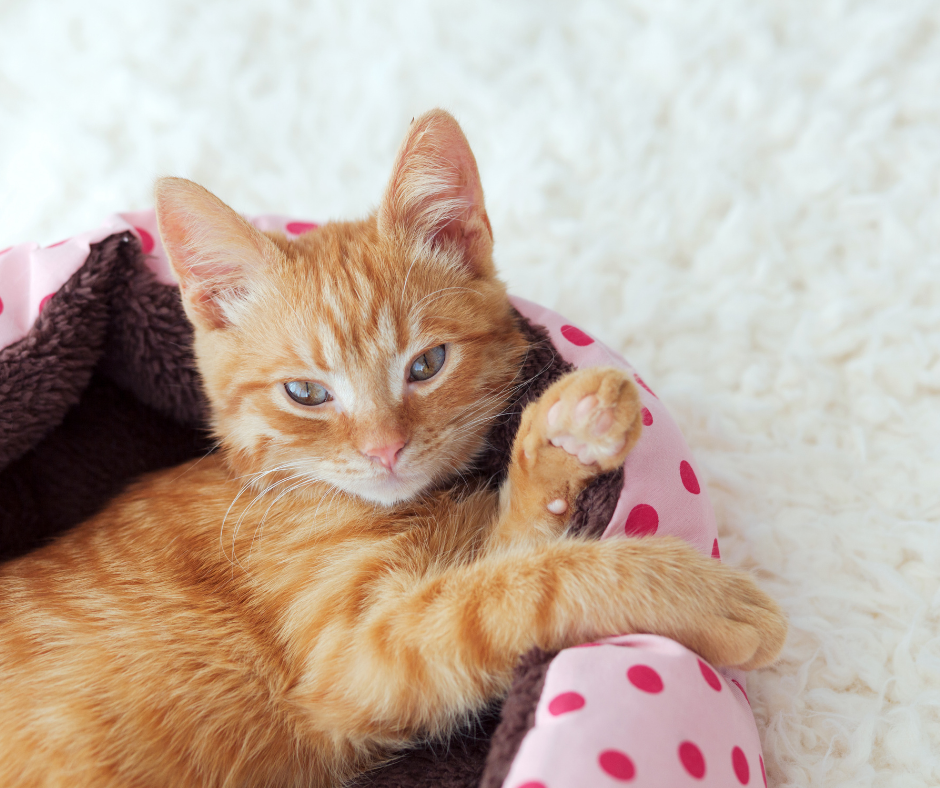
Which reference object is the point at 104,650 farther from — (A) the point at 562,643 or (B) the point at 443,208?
(B) the point at 443,208

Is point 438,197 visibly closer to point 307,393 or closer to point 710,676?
point 307,393

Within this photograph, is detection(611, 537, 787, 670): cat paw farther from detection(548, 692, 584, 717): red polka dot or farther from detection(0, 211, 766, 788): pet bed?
detection(548, 692, 584, 717): red polka dot

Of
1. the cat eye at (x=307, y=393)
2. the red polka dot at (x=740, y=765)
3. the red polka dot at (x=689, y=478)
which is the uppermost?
the cat eye at (x=307, y=393)

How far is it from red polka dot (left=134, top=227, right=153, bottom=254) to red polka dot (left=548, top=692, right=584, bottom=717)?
3.85 feet

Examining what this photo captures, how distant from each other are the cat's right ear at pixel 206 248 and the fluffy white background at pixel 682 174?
79 centimetres

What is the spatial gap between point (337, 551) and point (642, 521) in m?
0.48

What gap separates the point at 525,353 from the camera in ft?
4.79

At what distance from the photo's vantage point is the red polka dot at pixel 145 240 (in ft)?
5.36

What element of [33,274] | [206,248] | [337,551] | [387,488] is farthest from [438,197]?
[33,274]

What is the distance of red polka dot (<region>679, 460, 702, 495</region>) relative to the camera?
132 centimetres

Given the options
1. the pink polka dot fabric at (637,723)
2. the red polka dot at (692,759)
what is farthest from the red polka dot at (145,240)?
the red polka dot at (692,759)

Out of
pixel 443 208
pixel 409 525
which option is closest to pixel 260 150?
pixel 443 208

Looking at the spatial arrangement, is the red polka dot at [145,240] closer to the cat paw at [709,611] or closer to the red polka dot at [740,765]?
the cat paw at [709,611]

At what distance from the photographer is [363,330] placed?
132 centimetres
